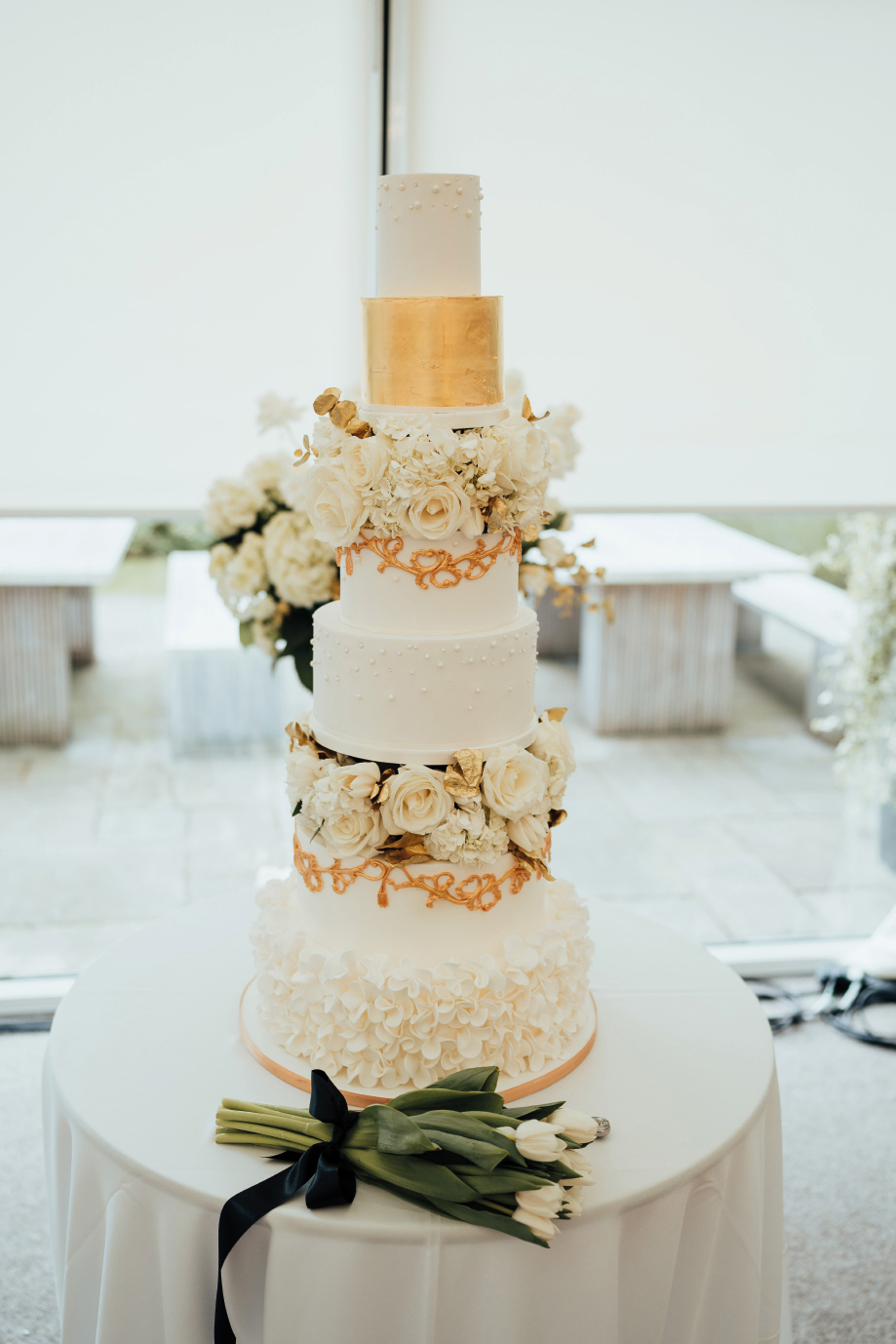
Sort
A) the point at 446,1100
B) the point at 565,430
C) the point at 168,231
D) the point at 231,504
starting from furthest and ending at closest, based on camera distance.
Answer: the point at 168,231
the point at 231,504
the point at 565,430
the point at 446,1100

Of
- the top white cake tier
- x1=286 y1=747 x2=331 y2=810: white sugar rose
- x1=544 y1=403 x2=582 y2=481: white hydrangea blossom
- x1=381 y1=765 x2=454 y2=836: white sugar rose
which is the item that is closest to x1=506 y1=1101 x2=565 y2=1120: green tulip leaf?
x1=381 y1=765 x2=454 y2=836: white sugar rose

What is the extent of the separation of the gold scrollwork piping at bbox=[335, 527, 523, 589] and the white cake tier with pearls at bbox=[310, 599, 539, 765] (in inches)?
1.1

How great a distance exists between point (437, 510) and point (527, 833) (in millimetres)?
456

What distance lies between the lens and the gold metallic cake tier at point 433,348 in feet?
4.71

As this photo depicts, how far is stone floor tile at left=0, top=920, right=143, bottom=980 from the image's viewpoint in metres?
3.07

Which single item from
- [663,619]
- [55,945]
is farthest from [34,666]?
[663,619]

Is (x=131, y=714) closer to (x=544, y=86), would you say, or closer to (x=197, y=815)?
(x=197, y=815)

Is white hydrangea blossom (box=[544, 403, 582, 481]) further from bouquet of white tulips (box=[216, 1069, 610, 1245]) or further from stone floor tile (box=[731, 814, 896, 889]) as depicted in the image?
stone floor tile (box=[731, 814, 896, 889])

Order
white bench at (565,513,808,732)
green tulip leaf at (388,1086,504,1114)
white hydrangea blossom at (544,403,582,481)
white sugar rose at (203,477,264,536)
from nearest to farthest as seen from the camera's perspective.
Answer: green tulip leaf at (388,1086,504,1114)
white hydrangea blossom at (544,403,582,481)
white sugar rose at (203,477,264,536)
white bench at (565,513,808,732)

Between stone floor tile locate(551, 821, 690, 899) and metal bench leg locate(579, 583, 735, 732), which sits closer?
metal bench leg locate(579, 583, 735, 732)

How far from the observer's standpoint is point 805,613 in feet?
10.8

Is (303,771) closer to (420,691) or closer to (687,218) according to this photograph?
(420,691)

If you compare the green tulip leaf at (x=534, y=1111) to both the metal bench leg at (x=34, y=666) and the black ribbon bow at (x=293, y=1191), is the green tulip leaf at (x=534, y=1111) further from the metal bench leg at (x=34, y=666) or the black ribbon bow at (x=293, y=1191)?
the metal bench leg at (x=34, y=666)

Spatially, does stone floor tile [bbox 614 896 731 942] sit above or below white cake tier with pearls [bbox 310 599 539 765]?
below
